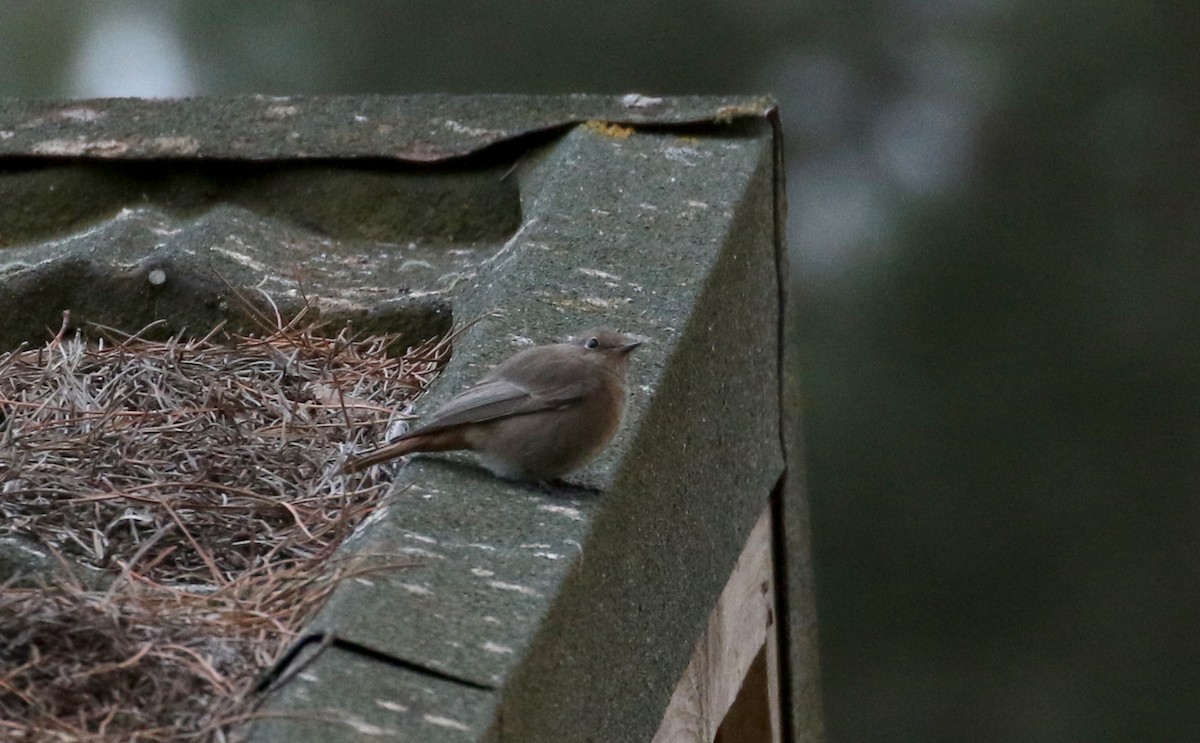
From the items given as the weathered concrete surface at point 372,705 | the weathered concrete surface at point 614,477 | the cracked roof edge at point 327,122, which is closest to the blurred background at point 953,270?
the cracked roof edge at point 327,122

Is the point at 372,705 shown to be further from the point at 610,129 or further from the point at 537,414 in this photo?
the point at 610,129

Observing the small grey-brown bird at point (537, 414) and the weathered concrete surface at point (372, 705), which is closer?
the weathered concrete surface at point (372, 705)

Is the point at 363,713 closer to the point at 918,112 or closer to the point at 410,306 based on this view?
the point at 410,306

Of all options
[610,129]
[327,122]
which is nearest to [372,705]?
[610,129]

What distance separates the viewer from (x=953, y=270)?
1102cm

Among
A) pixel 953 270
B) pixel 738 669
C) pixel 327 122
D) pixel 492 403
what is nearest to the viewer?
pixel 492 403

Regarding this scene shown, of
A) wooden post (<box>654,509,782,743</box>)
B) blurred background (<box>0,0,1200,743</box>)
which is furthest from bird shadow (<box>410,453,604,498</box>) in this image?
blurred background (<box>0,0,1200,743</box>)

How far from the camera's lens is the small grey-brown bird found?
3.65 m

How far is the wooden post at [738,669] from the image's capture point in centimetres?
428

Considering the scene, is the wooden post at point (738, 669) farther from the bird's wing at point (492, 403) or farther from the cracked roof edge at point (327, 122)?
the cracked roof edge at point (327, 122)

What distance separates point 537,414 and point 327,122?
6.85 ft

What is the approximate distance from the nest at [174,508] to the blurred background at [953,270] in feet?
19.2

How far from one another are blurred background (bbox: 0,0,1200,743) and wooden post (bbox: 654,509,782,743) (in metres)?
4.97

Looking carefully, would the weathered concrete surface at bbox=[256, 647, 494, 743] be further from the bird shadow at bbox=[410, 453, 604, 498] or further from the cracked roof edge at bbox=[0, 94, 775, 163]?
the cracked roof edge at bbox=[0, 94, 775, 163]
